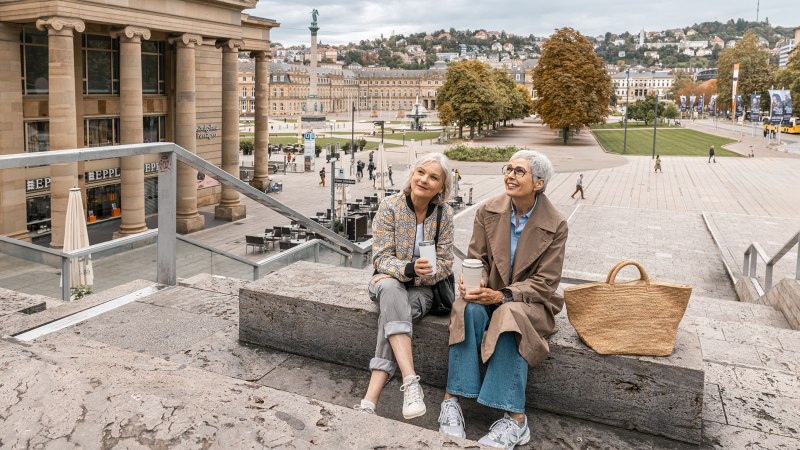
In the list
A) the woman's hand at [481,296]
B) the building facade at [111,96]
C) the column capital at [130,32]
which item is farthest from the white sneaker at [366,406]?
the column capital at [130,32]

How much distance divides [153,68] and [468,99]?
56009mm

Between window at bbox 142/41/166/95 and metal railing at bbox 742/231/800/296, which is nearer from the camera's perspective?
metal railing at bbox 742/231/800/296

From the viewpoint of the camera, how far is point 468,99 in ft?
264

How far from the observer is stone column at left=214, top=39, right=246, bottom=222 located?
2894 cm

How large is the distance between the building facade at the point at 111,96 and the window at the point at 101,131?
1.9 inches

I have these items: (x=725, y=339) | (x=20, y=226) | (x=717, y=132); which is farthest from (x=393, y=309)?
(x=717, y=132)

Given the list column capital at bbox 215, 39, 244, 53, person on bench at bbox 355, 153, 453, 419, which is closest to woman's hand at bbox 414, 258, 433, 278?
person on bench at bbox 355, 153, 453, 419

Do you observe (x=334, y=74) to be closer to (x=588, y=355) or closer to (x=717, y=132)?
(x=717, y=132)

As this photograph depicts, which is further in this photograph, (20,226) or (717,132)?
(717,132)

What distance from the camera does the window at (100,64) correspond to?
972 inches

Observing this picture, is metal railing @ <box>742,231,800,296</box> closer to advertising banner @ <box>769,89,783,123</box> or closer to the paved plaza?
the paved plaza

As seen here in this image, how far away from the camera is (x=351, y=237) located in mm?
23344

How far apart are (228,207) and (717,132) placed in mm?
82328

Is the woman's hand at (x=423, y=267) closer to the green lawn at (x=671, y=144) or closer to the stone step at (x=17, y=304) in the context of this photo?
the stone step at (x=17, y=304)
